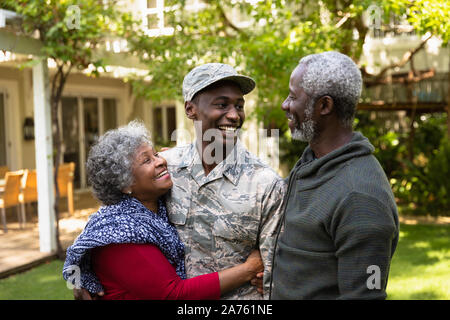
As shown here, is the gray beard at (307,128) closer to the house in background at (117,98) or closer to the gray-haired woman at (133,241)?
the gray-haired woman at (133,241)

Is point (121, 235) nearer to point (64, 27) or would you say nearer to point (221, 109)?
point (221, 109)

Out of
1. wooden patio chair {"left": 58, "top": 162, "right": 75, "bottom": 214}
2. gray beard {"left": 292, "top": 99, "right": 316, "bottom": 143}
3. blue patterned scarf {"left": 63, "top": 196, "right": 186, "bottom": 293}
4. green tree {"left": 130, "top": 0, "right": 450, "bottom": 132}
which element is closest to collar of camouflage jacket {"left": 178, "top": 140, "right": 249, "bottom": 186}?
blue patterned scarf {"left": 63, "top": 196, "right": 186, "bottom": 293}

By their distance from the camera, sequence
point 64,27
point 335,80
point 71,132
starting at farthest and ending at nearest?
point 71,132 < point 64,27 < point 335,80

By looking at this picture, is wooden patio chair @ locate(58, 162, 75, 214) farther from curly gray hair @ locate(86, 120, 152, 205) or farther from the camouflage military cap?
the camouflage military cap

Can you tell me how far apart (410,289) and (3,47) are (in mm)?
5180

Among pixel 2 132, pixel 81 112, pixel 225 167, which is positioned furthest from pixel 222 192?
pixel 81 112

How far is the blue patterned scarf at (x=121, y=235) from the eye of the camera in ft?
6.37

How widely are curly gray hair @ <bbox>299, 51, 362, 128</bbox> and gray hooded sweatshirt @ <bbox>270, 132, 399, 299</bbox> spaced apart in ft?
0.44

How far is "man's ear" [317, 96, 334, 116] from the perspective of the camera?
1721 mm

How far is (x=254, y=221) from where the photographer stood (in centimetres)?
205

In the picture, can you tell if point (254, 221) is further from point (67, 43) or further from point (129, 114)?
point (129, 114)

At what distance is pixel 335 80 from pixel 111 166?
953mm

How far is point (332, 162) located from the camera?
66.9 inches

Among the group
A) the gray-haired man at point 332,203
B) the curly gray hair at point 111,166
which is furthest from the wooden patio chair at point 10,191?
the gray-haired man at point 332,203
